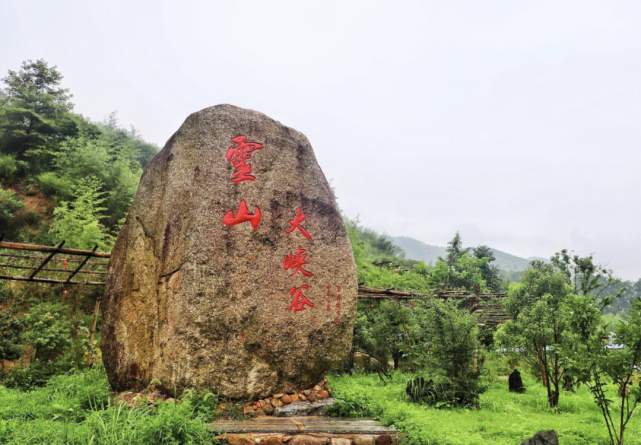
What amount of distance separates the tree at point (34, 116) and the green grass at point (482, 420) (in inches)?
570

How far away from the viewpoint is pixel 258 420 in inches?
155

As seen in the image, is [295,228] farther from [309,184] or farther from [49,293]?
[49,293]

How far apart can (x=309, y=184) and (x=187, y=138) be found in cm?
165

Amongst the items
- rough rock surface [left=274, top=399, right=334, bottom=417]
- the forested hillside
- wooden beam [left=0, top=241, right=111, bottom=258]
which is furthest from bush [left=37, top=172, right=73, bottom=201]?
rough rock surface [left=274, top=399, right=334, bottom=417]

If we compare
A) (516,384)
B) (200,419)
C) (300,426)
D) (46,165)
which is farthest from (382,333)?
(46,165)

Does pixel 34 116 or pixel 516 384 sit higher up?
pixel 34 116

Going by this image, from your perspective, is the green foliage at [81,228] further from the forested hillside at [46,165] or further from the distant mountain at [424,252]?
the distant mountain at [424,252]

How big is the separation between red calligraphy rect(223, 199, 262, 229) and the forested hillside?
28.0ft

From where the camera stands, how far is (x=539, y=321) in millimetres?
5746

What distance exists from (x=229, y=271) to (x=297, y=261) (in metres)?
0.83

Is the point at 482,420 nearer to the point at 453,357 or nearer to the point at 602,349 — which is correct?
the point at 453,357

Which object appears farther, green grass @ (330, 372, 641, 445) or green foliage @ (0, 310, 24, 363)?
green foliage @ (0, 310, 24, 363)

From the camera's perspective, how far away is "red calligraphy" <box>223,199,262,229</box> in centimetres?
448

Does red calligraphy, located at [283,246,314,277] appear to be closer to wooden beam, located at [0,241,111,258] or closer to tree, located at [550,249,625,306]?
wooden beam, located at [0,241,111,258]
